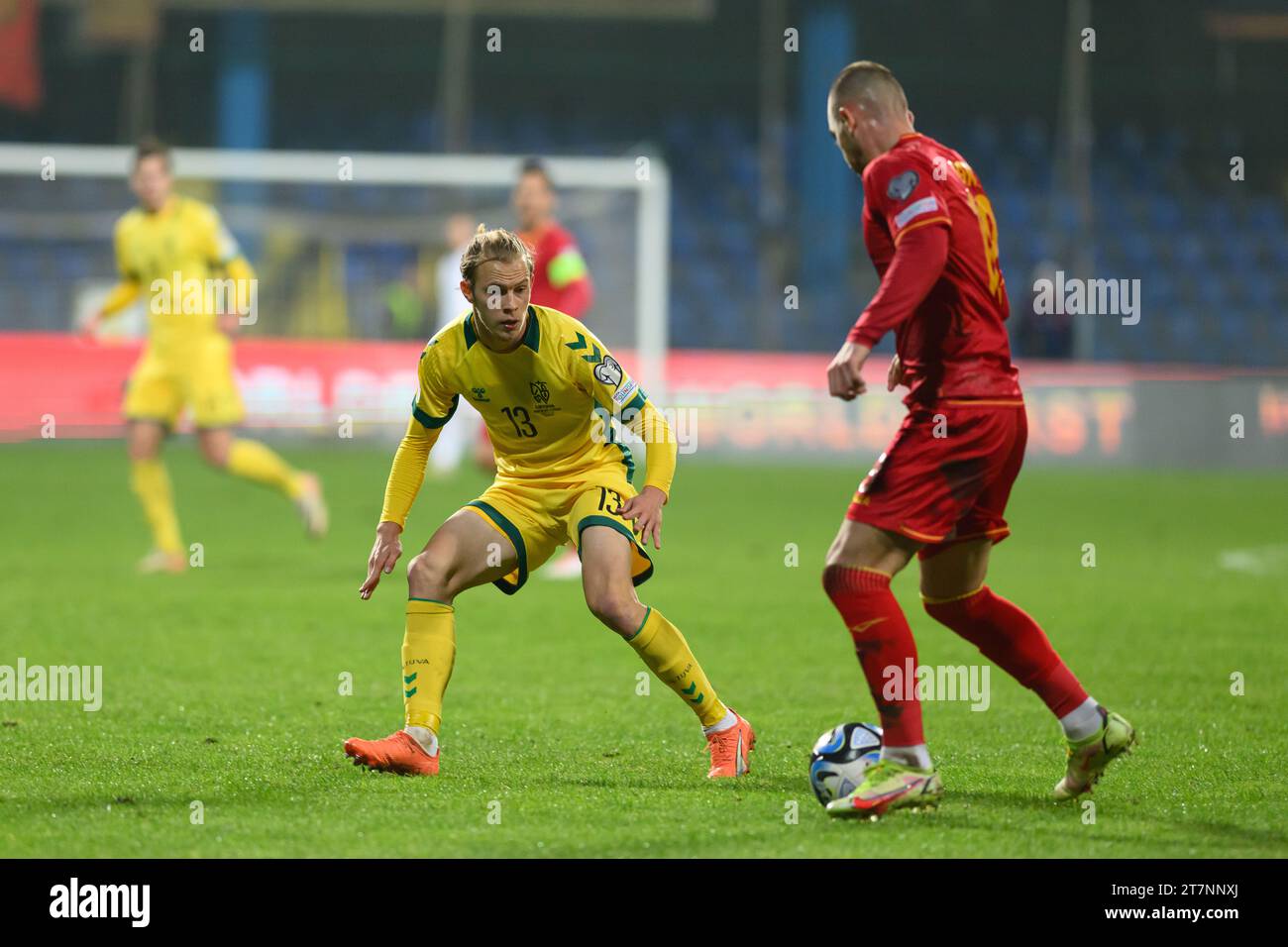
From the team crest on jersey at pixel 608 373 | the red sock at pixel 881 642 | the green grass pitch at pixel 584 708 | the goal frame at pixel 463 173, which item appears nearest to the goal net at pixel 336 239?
the goal frame at pixel 463 173

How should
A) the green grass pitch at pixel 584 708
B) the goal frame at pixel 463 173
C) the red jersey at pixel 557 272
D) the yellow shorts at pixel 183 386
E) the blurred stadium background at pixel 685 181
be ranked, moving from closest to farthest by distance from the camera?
the green grass pitch at pixel 584 708, the red jersey at pixel 557 272, the yellow shorts at pixel 183 386, the goal frame at pixel 463 173, the blurred stadium background at pixel 685 181

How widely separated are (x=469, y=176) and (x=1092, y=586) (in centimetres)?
1138

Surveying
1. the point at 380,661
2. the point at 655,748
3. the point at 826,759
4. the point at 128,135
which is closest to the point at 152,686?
the point at 380,661

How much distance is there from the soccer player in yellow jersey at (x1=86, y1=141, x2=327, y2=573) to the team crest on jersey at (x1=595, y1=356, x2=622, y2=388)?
598 centimetres

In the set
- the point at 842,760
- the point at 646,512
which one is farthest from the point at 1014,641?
the point at 646,512

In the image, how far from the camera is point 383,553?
496 cm

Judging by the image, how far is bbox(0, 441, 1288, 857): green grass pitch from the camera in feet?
13.8

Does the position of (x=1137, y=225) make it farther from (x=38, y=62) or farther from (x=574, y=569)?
(x=574, y=569)

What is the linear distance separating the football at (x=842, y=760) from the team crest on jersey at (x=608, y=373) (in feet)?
3.94

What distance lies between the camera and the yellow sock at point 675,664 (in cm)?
499

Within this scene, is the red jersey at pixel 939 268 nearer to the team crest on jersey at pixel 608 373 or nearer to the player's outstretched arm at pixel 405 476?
the team crest on jersey at pixel 608 373

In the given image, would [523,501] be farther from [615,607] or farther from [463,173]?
[463,173]

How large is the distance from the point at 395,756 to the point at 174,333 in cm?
643

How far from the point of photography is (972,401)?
4527mm
